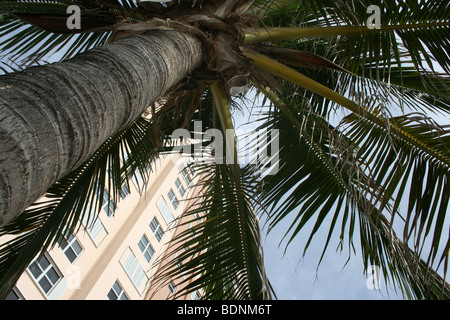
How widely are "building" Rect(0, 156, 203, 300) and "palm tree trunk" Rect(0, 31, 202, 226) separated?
9.64 m

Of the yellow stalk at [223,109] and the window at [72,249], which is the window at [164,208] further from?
the yellow stalk at [223,109]

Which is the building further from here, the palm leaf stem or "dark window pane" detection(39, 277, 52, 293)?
the palm leaf stem

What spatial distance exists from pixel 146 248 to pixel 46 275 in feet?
24.3

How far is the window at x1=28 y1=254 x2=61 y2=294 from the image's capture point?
41.5ft

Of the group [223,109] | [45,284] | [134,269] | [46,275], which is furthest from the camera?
[134,269]

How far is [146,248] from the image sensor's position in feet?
65.8

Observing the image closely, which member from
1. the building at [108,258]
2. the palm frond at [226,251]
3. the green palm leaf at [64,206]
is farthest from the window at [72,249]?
the palm frond at [226,251]

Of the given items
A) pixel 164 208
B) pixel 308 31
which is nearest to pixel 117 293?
pixel 164 208

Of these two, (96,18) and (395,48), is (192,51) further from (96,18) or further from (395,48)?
(395,48)

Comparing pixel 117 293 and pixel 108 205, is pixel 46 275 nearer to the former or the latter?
pixel 117 293

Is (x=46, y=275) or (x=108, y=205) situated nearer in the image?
(x=108, y=205)

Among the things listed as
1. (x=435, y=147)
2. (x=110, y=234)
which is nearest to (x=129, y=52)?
(x=435, y=147)

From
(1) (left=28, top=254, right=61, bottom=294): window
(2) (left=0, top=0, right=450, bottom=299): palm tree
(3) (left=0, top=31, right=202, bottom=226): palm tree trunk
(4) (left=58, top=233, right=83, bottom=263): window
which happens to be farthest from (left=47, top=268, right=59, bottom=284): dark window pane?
(3) (left=0, top=31, right=202, bottom=226): palm tree trunk
